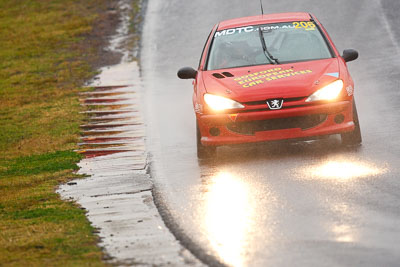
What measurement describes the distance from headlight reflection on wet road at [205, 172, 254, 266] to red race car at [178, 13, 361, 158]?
0.74m

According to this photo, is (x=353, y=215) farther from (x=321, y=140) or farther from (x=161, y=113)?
(x=161, y=113)

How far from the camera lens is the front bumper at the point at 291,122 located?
34.7ft

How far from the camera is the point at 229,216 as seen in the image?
8289mm

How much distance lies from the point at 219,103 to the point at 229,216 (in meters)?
2.77

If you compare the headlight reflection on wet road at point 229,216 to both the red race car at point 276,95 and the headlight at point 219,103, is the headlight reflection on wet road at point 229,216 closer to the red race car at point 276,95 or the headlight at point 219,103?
the red race car at point 276,95

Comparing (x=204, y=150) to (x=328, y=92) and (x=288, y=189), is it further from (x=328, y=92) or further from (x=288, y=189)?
(x=288, y=189)

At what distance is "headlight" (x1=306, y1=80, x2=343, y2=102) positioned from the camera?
34.8 ft

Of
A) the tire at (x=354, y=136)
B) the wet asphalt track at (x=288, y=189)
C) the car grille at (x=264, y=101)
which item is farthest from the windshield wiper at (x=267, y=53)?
the tire at (x=354, y=136)

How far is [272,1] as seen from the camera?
2459 cm

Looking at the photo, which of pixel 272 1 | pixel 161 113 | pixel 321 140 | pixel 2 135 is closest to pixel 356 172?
pixel 321 140

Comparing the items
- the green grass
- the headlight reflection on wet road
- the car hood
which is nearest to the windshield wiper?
the car hood

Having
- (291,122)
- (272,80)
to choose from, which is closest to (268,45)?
(272,80)

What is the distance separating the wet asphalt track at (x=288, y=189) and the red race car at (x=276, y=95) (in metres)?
0.35

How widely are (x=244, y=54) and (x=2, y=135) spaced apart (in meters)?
4.94
